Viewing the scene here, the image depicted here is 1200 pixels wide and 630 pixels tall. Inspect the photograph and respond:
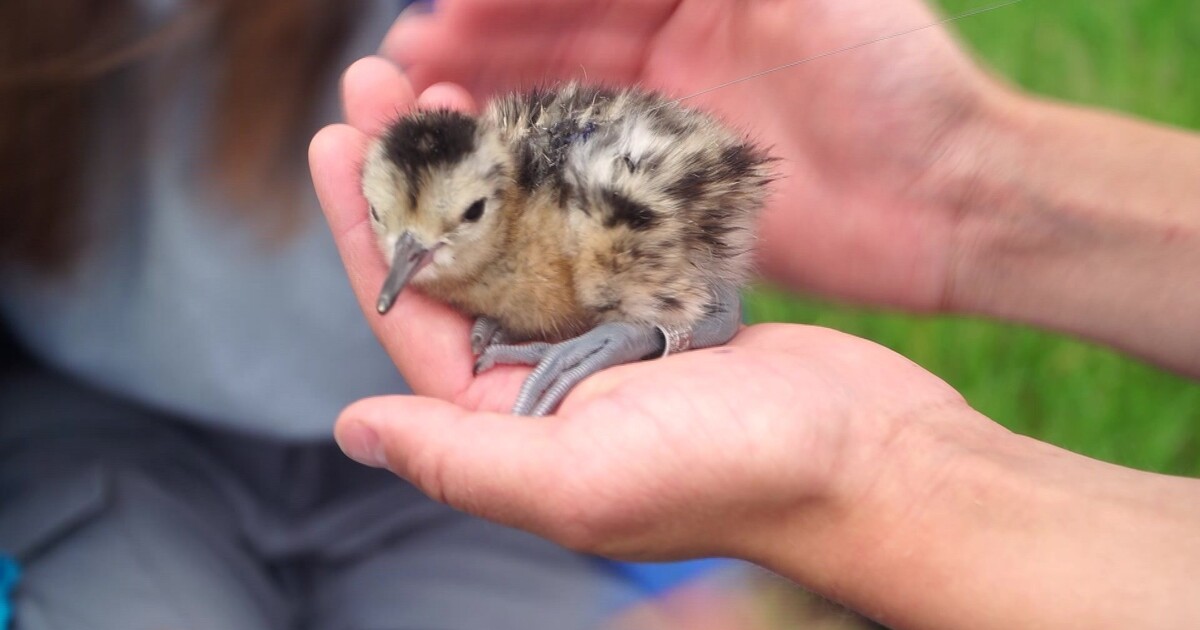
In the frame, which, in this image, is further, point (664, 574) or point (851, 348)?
point (664, 574)

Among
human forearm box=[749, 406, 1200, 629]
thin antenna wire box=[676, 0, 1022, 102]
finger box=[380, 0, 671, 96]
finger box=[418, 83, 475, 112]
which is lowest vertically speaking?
human forearm box=[749, 406, 1200, 629]

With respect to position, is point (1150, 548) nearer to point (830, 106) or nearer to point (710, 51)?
point (830, 106)

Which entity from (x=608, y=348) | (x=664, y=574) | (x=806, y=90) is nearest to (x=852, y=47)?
(x=806, y=90)

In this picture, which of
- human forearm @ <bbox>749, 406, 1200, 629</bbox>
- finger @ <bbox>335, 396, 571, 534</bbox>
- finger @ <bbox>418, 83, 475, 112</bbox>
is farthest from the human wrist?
finger @ <bbox>418, 83, 475, 112</bbox>

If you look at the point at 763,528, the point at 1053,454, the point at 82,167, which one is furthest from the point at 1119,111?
the point at 82,167

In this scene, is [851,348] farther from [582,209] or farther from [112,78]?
[112,78]

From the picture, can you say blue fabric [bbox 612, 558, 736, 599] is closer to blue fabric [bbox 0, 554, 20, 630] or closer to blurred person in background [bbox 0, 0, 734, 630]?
blurred person in background [bbox 0, 0, 734, 630]
